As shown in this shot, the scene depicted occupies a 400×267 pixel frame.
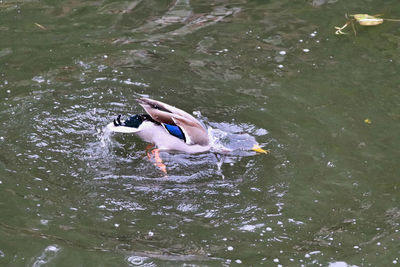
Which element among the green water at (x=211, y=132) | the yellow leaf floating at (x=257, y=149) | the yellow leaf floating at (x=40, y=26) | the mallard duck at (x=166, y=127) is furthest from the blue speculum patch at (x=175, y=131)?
the yellow leaf floating at (x=40, y=26)

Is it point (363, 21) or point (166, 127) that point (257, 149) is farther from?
point (363, 21)

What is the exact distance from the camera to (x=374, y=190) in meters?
5.13

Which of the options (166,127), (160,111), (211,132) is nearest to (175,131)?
(166,127)

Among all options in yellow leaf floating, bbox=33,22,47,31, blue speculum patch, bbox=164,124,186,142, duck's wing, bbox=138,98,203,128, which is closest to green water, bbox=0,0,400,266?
yellow leaf floating, bbox=33,22,47,31

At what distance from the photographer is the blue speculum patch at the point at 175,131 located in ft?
17.7

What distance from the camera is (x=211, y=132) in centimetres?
561

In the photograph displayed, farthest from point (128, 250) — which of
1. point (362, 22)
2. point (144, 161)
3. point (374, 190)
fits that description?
point (362, 22)

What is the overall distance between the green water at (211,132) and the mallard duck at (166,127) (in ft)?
0.45

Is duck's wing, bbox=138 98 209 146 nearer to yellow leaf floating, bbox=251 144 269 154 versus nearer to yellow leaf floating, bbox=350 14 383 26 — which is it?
yellow leaf floating, bbox=251 144 269 154

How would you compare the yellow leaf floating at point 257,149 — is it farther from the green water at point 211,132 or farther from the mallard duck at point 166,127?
the mallard duck at point 166,127

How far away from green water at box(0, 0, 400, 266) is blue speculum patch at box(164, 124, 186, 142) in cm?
25

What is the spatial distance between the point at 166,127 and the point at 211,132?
44cm

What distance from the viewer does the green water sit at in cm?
455

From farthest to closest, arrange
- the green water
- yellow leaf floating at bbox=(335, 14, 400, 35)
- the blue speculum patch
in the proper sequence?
1. yellow leaf floating at bbox=(335, 14, 400, 35)
2. the blue speculum patch
3. the green water
